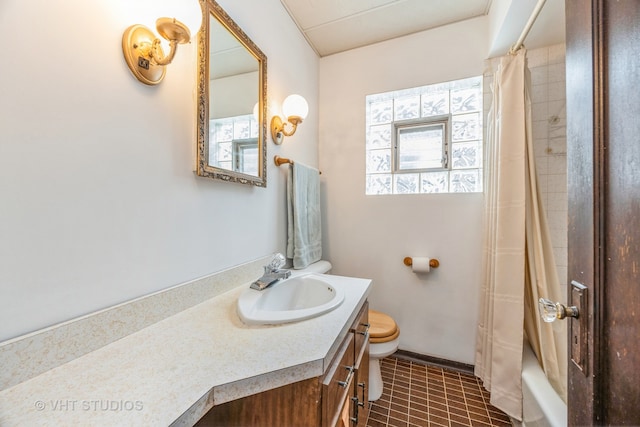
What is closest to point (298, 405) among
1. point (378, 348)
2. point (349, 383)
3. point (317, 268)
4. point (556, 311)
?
point (349, 383)

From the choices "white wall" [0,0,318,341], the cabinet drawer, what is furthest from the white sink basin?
"white wall" [0,0,318,341]

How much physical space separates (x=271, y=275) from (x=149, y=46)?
0.93 metres

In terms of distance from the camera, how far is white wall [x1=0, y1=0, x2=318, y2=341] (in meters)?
0.52

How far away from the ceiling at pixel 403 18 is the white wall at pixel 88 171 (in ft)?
3.57

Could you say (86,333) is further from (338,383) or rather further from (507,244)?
(507,244)

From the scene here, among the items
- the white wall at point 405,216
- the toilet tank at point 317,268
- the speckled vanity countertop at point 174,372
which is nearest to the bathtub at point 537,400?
the white wall at point 405,216

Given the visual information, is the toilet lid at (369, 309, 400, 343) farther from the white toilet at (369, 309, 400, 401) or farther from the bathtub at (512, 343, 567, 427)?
the bathtub at (512, 343, 567, 427)

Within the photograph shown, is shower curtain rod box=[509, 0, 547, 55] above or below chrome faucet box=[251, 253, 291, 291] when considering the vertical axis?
above

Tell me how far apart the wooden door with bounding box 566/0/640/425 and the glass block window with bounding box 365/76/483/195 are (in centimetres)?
119

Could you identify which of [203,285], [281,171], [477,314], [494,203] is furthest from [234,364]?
[477,314]

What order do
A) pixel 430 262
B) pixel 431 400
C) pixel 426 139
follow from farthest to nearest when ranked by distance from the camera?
pixel 426 139 < pixel 430 262 < pixel 431 400

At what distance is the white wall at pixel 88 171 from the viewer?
516 mm

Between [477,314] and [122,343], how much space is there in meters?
1.89

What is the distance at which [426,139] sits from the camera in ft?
5.98
